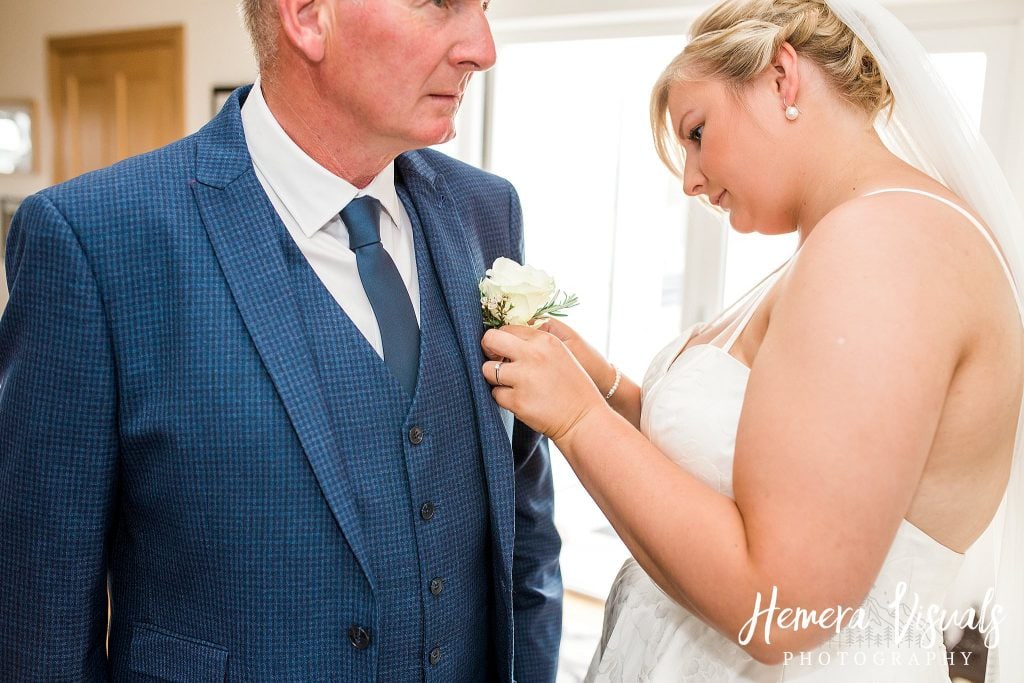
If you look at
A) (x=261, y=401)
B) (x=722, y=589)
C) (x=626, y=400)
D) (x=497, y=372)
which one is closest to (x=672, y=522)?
(x=722, y=589)

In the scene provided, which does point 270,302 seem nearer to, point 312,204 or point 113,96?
point 312,204

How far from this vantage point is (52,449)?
108cm

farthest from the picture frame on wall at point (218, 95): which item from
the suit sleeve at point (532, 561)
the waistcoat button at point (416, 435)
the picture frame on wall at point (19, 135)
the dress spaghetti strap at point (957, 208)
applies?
the dress spaghetti strap at point (957, 208)

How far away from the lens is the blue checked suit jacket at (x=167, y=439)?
107cm

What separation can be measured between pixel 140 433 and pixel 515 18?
2889mm

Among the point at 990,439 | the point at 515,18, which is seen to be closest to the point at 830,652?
A: the point at 990,439

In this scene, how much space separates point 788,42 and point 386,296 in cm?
73

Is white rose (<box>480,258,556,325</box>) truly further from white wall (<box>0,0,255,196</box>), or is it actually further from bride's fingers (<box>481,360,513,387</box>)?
white wall (<box>0,0,255,196</box>)

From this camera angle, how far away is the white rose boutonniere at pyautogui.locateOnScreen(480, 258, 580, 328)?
128cm

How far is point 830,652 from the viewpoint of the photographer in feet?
4.01

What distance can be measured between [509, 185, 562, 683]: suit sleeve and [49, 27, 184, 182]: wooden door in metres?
3.80

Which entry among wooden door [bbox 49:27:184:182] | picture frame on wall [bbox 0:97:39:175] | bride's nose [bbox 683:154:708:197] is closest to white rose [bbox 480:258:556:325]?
bride's nose [bbox 683:154:708:197]

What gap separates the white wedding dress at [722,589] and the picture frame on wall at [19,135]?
5218mm

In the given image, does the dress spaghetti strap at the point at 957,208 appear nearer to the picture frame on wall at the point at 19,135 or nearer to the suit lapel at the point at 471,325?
the suit lapel at the point at 471,325
